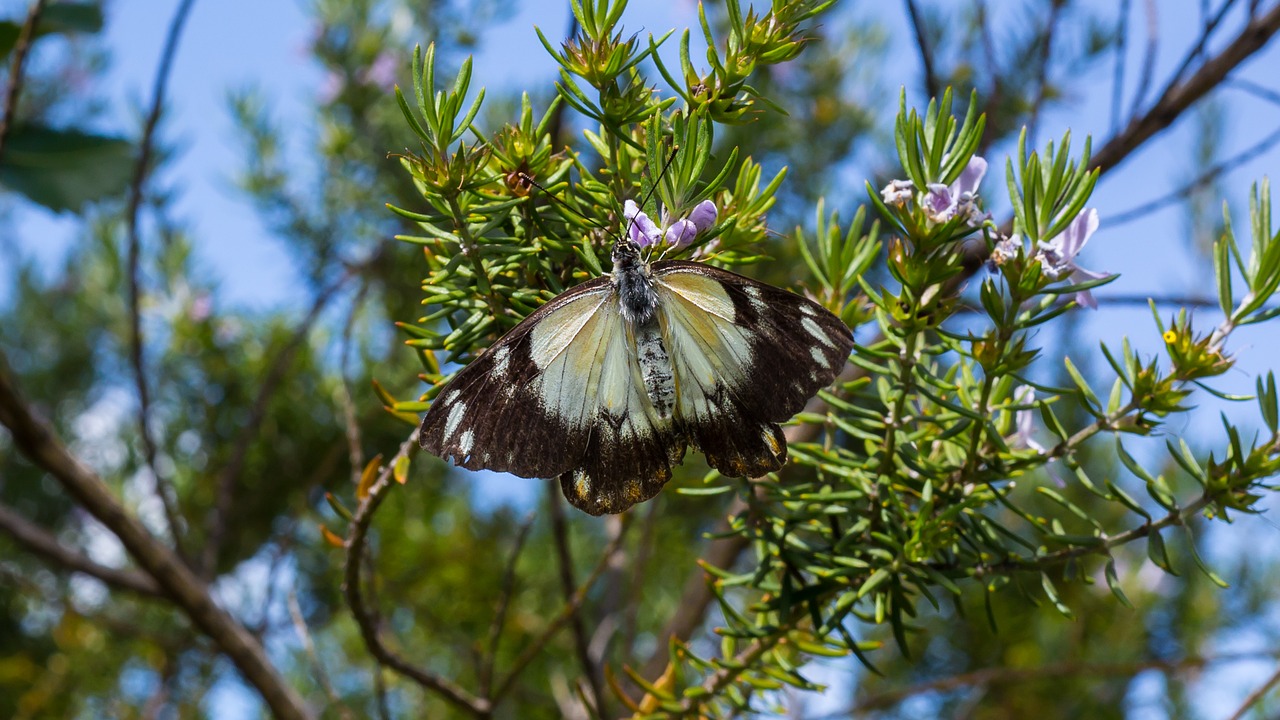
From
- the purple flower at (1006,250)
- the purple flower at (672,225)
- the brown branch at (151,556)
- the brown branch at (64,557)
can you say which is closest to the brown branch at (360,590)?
the purple flower at (672,225)

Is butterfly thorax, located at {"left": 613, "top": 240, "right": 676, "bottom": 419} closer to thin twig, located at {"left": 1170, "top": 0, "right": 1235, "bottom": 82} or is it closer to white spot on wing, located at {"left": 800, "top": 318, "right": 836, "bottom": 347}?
white spot on wing, located at {"left": 800, "top": 318, "right": 836, "bottom": 347}

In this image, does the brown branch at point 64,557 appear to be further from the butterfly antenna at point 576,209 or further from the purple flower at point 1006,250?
the purple flower at point 1006,250

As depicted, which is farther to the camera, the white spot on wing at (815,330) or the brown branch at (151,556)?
the brown branch at (151,556)

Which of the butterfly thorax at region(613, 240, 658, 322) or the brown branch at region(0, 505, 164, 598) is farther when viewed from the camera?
the brown branch at region(0, 505, 164, 598)

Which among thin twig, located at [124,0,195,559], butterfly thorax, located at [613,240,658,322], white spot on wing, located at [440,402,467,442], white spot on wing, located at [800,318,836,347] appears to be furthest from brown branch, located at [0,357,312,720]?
white spot on wing, located at [800,318,836,347]

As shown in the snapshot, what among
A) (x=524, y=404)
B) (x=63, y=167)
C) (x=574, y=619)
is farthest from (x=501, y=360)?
(x=63, y=167)

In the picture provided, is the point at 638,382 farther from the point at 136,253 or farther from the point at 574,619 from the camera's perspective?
the point at 136,253

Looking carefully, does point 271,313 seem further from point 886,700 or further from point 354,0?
point 886,700
